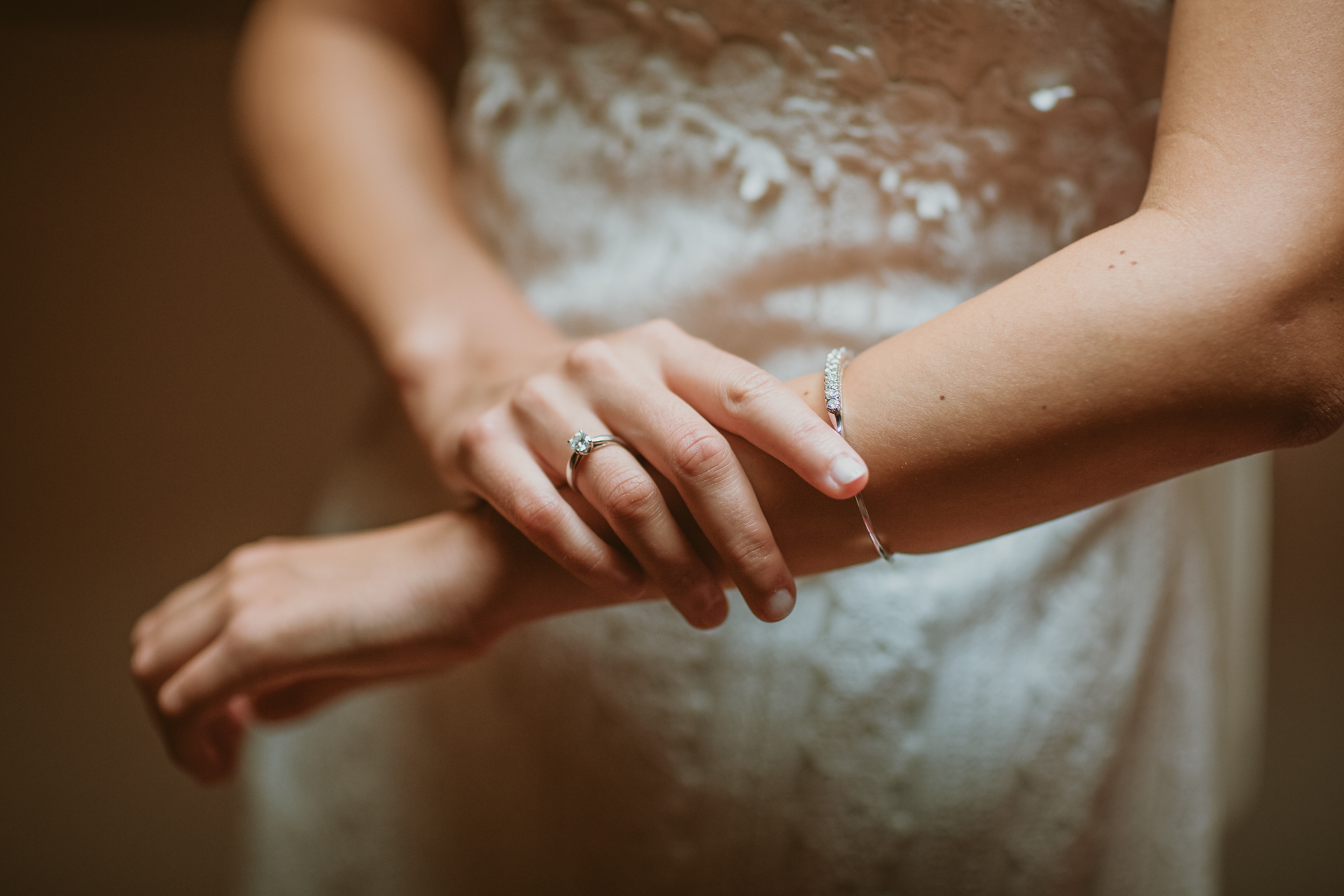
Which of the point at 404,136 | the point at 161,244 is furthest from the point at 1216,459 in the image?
the point at 161,244

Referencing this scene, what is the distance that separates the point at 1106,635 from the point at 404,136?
657 millimetres

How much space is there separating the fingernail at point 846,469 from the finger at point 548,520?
125 mm

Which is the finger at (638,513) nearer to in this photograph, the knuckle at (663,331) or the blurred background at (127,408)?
the knuckle at (663,331)

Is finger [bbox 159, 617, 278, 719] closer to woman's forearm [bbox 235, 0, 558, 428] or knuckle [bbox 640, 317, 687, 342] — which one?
woman's forearm [bbox 235, 0, 558, 428]

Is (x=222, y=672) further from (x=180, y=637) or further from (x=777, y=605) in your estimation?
(x=777, y=605)

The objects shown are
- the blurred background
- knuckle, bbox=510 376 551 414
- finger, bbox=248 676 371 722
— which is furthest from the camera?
the blurred background

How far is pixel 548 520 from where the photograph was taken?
1.31 ft

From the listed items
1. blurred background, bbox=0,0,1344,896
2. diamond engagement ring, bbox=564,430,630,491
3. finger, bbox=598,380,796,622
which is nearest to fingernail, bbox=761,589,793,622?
finger, bbox=598,380,796,622

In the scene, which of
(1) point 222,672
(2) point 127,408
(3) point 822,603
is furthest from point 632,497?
(2) point 127,408

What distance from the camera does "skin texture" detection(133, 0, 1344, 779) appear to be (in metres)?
0.32

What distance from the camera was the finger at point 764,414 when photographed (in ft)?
1.15

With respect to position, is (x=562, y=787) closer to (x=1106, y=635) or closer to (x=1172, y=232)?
(x=1106, y=635)

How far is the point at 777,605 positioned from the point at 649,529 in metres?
0.07

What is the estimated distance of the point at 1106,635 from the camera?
548 millimetres
